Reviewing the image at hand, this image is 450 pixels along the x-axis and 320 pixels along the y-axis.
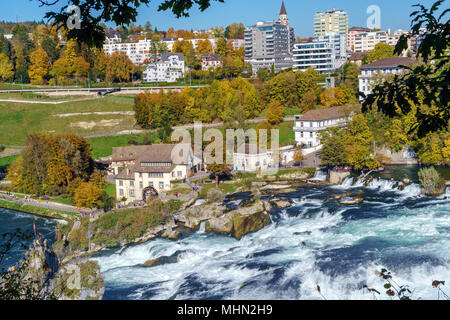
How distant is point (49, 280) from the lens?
23.8 meters

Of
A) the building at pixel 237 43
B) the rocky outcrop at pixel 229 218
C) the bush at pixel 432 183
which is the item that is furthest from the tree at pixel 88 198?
the building at pixel 237 43

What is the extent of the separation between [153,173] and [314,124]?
65.6 ft

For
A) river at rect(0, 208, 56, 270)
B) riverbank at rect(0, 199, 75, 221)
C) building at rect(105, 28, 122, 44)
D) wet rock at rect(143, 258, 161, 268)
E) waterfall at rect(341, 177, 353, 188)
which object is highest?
building at rect(105, 28, 122, 44)

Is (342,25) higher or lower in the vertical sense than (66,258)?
higher

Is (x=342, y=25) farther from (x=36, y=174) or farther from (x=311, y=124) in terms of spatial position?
(x=36, y=174)

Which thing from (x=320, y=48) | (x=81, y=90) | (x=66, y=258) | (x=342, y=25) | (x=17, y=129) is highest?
(x=342, y=25)

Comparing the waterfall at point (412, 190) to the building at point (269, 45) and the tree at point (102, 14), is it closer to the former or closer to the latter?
the tree at point (102, 14)

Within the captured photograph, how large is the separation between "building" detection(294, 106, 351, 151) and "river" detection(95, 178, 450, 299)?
768 inches

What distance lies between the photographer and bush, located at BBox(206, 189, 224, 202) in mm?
38438

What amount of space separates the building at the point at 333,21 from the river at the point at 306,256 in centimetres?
9812

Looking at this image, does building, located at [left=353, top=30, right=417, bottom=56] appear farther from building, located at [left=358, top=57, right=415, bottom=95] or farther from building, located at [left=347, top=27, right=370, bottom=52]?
building, located at [left=358, top=57, right=415, bottom=95]

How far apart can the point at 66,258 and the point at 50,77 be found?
67.8 meters

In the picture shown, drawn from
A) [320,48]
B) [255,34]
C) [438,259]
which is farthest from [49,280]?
[255,34]

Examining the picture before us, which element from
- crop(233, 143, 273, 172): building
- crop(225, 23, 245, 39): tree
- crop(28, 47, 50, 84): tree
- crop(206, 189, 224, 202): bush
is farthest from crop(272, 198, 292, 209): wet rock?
crop(225, 23, 245, 39): tree
